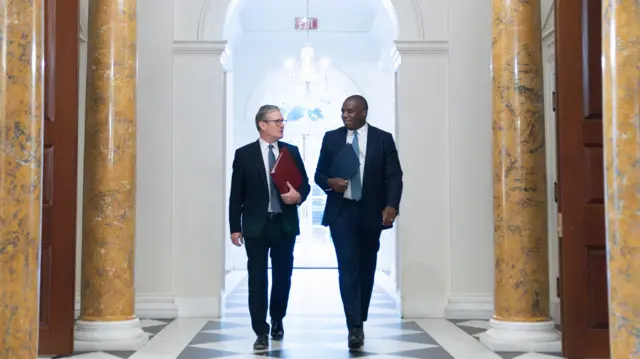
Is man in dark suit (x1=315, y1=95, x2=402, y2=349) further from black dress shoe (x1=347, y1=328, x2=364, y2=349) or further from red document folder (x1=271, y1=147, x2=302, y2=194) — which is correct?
red document folder (x1=271, y1=147, x2=302, y2=194)

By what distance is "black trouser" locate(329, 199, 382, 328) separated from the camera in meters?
5.50

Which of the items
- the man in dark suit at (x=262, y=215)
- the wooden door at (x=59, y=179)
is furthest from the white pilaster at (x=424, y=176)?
the wooden door at (x=59, y=179)

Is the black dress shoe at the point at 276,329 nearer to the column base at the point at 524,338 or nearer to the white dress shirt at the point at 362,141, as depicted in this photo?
the white dress shirt at the point at 362,141

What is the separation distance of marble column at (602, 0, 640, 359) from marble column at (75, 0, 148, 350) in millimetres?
3637

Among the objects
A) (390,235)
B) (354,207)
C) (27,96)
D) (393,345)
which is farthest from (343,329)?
(390,235)

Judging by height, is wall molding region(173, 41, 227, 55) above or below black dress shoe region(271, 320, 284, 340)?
above

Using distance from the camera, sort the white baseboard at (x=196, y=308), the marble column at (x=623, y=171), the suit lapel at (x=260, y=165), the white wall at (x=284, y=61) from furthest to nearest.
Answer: the white wall at (x=284, y=61) < the white baseboard at (x=196, y=308) < the suit lapel at (x=260, y=165) < the marble column at (x=623, y=171)

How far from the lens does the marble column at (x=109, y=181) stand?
5832mm

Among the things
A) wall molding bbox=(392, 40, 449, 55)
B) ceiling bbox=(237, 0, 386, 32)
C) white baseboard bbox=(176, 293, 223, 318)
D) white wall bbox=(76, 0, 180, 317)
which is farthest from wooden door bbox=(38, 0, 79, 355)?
ceiling bbox=(237, 0, 386, 32)

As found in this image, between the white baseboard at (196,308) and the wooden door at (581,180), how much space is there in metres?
3.68

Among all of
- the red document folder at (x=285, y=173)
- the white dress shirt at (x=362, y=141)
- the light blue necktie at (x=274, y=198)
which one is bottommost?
the light blue necktie at (x=274, y=198)

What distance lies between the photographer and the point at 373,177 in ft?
18.9

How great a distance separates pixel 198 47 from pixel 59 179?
2.85 metres

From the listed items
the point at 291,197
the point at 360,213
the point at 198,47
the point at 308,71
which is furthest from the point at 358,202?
the point at 308,71
